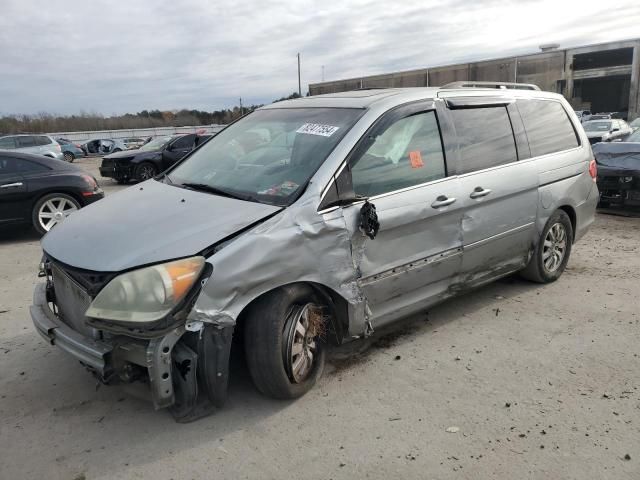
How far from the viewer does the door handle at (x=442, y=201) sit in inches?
144

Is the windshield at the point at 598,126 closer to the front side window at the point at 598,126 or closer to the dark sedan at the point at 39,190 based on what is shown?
the front side window at the point at 598,126

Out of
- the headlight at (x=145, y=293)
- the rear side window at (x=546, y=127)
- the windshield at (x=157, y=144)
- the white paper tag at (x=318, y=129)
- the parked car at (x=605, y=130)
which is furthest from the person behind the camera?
the parked car at (x=605, y=130)

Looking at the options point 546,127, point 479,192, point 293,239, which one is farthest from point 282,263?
point 546,127

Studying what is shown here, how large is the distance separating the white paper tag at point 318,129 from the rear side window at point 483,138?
42.4 inches

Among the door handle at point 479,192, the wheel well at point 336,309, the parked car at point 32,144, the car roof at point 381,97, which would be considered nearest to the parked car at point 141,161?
the parked car at point 32,144

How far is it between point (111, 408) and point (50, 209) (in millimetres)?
5668

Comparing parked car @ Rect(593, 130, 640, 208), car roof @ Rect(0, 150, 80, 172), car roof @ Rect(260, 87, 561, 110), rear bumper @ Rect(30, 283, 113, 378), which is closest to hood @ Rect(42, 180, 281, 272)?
rear bumper @ Rect(30, 283, 113, 378)

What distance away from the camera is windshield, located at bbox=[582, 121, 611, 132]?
61.8 ft

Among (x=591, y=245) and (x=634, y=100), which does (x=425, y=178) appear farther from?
(x=634, y=100)

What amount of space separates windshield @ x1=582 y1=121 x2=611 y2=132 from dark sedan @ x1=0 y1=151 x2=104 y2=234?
57.6ft

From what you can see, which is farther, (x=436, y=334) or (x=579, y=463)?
(x=436, y=334)

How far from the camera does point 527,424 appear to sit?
114 inches

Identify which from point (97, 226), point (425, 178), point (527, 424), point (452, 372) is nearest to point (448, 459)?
point (527, 424)

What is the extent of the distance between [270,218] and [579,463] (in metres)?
2.01
